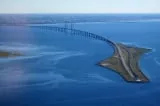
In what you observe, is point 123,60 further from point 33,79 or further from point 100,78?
point 33,79

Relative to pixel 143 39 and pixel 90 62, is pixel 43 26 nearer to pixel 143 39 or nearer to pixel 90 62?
pixel 90 62

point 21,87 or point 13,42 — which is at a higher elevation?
point 13,42

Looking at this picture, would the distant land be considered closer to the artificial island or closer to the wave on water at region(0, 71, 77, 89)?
the artificial island

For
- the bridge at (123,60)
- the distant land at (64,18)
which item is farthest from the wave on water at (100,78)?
the distant land at (64,18)

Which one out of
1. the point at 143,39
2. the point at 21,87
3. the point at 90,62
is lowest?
the point at 21,87

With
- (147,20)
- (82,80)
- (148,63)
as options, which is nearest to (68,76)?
(82,80)

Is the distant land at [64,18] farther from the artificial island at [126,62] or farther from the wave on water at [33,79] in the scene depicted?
the wave on water at [33,79]

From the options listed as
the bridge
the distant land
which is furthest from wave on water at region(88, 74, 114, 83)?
the distant land
